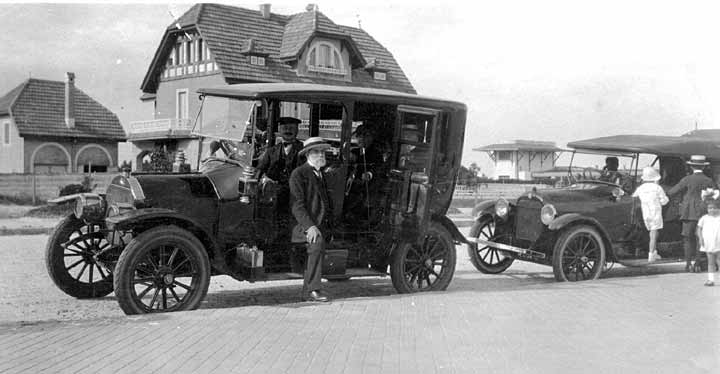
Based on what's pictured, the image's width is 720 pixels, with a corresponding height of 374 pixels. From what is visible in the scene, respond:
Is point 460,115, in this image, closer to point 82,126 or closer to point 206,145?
point 206,145

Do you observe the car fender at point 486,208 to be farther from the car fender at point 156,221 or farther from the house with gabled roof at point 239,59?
the house with gabled roof at point 239,59

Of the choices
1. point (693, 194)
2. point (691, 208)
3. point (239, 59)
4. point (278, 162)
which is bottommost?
point (691, 208)

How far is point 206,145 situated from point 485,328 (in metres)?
3.92

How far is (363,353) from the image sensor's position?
514cm

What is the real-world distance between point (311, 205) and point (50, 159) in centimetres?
3389

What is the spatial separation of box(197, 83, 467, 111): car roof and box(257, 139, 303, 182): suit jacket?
533 mm

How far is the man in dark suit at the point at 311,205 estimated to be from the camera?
7234 mm

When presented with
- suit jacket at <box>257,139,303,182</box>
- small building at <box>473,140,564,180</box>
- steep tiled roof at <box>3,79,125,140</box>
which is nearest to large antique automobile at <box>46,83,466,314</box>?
suit jacket at <box>257,139,303,182</box>

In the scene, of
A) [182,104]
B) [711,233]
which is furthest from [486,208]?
[182,104]

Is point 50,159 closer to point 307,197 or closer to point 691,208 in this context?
point 307,197

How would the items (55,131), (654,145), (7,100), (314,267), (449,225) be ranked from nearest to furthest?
(314,267) < (449,225) < (654,145) < (7,100) < (55,131)

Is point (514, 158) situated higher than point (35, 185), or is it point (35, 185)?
point (514, 158)

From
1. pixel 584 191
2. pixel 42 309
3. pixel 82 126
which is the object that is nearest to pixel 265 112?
pixel 42 309

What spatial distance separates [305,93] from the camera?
7.52 m
